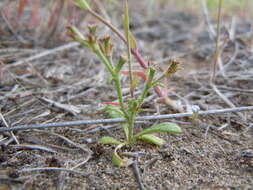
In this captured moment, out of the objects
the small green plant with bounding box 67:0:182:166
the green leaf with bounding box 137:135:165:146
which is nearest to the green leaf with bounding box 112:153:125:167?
the small green plant with bounding box 67:0:182:166

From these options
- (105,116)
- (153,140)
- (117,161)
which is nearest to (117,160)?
(117,161)

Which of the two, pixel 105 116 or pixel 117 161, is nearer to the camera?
pixel 117 161

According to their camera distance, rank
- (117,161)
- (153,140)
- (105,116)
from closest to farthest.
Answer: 1. (117,161)
2. (153,140)
3. (105,116)

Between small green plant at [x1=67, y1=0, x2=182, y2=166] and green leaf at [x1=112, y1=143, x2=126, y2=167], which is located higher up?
small green plant at [x1=67, y1=0, x2=182, y2=166]

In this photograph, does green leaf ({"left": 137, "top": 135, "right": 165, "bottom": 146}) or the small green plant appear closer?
the small green plant

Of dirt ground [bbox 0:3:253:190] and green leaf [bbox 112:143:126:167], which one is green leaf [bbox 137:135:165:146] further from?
green leaf [bbox 112:143:126:167]

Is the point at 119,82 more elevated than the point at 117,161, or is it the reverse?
the point at 119,82

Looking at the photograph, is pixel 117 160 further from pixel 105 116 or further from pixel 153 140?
pixel 105 116

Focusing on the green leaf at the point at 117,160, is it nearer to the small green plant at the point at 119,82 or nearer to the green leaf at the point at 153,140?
the small green plant at the point at 119,82

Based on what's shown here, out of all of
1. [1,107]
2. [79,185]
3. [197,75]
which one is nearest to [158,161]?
[79,185]

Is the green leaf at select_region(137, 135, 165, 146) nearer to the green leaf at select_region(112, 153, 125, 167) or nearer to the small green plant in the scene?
the small green plant
